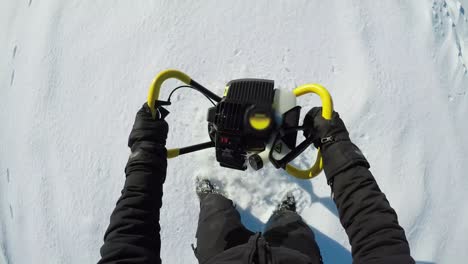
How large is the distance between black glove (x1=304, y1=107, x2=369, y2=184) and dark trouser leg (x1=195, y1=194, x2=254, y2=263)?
1.54 feet

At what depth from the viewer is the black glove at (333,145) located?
95 cm

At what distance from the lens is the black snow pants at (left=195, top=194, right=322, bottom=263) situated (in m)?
1.24

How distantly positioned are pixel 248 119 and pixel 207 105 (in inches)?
29.1

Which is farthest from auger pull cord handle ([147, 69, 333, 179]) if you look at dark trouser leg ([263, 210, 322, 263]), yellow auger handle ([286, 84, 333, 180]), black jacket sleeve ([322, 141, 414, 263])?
dark trouser leg ([263, 210, 322, 263])

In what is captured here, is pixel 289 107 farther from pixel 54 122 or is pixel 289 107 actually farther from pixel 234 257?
pixel 54 122

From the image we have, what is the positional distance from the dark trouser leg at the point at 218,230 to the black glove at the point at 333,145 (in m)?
0.47

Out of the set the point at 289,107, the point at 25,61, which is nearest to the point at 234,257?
the point at 289,107

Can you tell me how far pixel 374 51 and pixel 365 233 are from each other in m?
1.23

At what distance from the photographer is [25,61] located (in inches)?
76.5

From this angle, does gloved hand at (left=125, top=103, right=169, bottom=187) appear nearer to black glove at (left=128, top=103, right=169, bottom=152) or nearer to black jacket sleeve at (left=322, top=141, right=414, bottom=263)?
black glove at (left=128, top=103, right=169, bottom=152)

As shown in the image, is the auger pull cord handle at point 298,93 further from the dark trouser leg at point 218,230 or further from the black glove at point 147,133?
the dark trouser leg at point 218,230

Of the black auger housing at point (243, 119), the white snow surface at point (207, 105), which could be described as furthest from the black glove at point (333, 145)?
the white snow surface at point (207, 105)

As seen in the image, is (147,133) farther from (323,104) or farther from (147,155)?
(323,104)

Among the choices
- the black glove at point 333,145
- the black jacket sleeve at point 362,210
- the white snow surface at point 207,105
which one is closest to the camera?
the black jacket sleeve at point 362,210
